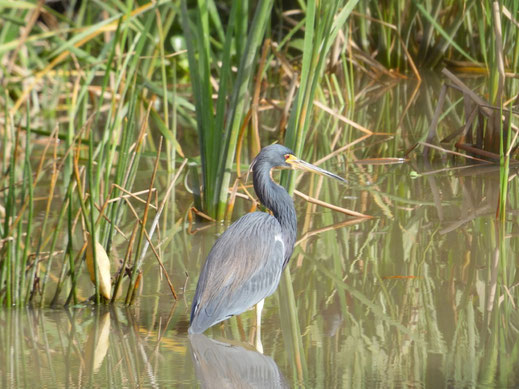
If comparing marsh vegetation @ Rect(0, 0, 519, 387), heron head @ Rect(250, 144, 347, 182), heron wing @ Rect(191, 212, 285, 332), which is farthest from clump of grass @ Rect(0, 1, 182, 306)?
heron head @ Rect(250, 144, 347, 182)

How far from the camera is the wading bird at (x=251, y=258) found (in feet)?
10.3

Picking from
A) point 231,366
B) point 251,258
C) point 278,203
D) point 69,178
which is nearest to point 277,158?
point 278,203

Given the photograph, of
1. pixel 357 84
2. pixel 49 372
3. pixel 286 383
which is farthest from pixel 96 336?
pixel 357 84

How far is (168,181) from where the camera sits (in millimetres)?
5285

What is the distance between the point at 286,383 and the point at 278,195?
1078 millimetres

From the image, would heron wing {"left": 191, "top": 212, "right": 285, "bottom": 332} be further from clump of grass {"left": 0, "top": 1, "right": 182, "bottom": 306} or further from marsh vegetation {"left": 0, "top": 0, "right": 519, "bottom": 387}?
clump of grass {"left": 0, "top": 1, "right": 182, "bottom": 306}

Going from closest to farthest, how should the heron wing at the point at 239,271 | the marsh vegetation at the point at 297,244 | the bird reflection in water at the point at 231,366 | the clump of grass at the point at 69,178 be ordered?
1. the bird reflection in water at the point at 231,366
2. the marsh vegetation at the point at 297,244
3. the heron wing at the point at 239,271
4. the clump of grass at the point at 69,178

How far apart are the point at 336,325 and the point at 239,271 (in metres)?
0.44

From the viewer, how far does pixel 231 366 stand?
2.90 m

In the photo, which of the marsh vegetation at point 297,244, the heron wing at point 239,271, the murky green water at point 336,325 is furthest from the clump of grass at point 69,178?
the heron wing at point 239,271

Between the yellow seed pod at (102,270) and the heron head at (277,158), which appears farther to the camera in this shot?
the heron head at (277,158)

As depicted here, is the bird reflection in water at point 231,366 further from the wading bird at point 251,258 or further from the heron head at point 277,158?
the heron head at point 277,158

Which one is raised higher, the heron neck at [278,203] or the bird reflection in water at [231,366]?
the heron neck at [278,203]

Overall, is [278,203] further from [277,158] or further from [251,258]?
[251,258]
